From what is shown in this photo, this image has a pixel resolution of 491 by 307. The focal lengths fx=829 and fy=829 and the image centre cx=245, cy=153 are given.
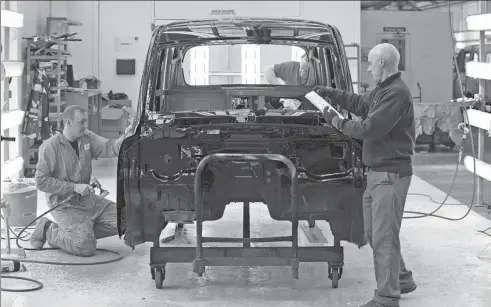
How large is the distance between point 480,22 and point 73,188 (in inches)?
197

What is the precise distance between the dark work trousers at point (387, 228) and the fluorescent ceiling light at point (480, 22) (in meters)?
4.46

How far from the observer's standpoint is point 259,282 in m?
5.84

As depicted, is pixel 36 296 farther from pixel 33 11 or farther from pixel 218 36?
pixel 33 11

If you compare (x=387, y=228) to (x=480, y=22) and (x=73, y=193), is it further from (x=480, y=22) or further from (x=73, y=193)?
(x=480, y=22)

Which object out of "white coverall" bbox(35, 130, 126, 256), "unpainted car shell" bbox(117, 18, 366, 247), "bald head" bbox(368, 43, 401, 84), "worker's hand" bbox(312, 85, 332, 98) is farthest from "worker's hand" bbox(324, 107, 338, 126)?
"white coverall" bbox(35, 130, 126, 256)

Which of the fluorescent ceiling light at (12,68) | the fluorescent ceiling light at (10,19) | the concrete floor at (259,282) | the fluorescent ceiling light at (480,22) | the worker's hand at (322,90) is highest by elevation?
the fluorescent ceiling light at (480,22)

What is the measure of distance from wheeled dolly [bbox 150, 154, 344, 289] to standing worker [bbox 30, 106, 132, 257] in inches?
46.6

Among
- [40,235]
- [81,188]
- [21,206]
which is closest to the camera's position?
Result: [81,188]

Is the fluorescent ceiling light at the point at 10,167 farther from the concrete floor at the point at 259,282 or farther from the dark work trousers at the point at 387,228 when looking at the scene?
the dark work trousers at the point at 387,228

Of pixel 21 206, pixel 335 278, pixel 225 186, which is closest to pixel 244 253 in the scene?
pixel 225 186

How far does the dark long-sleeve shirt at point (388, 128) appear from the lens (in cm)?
483

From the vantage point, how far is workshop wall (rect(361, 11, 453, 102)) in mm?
18031

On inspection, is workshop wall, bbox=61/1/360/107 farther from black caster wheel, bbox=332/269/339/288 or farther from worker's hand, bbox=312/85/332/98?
black caster wheel, bbox=332/269/339/288

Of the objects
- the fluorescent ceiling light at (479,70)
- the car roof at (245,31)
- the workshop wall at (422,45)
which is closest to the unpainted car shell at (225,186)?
the car roof at (245,31)
